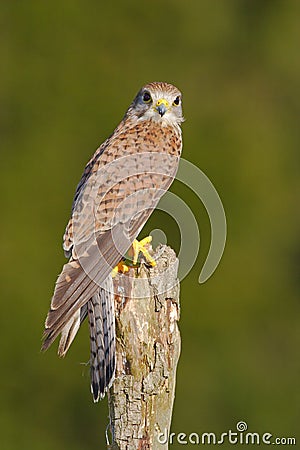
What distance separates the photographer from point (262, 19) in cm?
1064

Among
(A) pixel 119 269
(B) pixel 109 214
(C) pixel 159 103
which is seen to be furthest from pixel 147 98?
(A) pixel 119 269

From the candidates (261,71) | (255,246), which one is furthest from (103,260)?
(261,71)

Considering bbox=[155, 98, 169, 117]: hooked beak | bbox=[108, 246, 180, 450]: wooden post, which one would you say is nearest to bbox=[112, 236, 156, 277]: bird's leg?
bbox=[108, 246, 180, 450]: wooden post

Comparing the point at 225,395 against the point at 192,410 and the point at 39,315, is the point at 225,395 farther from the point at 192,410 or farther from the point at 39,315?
the point at 39,315

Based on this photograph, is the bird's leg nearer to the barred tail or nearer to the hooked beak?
the barred tail

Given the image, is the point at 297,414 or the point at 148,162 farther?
the point at 297,414

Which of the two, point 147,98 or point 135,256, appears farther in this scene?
point 147,98

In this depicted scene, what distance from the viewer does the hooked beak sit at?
17.6 ft

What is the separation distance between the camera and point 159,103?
5395mm

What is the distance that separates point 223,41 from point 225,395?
10.2 feet

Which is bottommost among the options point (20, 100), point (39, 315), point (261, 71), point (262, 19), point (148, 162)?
point (148, 162)

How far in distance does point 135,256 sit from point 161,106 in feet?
3.25

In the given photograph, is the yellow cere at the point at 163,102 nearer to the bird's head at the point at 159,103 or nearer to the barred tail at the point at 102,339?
the bird's head at the point at 159,103

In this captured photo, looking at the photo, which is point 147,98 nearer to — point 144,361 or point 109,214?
point 109,214
